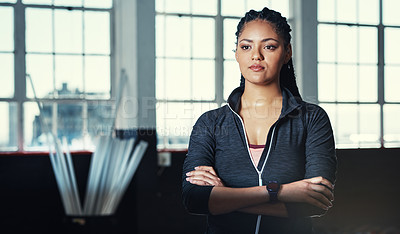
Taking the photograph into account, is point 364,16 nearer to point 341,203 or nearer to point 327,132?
point 341,203

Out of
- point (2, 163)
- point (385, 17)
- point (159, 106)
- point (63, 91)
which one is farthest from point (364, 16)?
point (2, 163)

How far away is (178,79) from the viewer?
335cm

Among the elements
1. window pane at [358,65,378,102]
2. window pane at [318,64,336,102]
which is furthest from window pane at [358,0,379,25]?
window pane at [318,64,336,102]

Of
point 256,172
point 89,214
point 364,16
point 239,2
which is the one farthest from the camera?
point 364,16

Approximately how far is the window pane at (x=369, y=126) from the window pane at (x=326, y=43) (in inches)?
20.3

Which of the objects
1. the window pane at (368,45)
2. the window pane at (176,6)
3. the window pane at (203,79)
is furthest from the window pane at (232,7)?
the window pane at (368,45)

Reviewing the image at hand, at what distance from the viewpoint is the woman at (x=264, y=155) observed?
34.7 inches

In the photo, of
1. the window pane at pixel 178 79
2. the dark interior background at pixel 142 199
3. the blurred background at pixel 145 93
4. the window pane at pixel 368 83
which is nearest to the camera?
the dark interior background at pixel 142 199

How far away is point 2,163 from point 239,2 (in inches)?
83.4

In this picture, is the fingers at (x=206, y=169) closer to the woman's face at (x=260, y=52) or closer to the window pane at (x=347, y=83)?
the woman's face at (x=260, y=52)

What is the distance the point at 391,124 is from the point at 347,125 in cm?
46

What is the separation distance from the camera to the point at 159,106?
3234mm

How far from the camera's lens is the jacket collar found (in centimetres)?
91

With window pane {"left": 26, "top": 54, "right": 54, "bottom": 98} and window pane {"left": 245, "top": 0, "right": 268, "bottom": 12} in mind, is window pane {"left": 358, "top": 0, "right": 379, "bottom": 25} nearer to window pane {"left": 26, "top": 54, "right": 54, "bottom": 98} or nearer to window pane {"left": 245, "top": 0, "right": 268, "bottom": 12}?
window pane {"left": 245, "top": 0, "right": 268, "bottom": 12}
